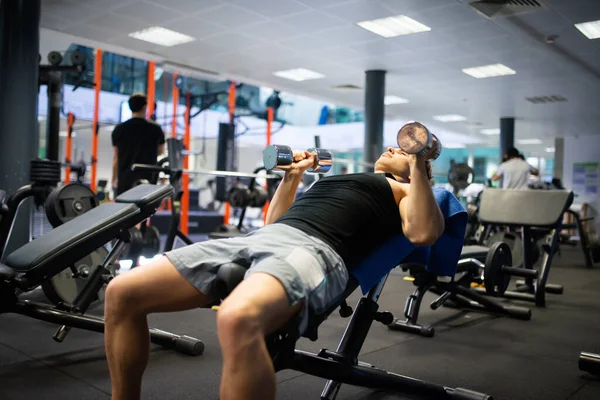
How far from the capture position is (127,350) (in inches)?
52.9

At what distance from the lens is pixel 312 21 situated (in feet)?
17.8

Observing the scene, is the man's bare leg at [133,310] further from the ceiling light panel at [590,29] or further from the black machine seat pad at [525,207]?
the ceiling light panel at [590,29]

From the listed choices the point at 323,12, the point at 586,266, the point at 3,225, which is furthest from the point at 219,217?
the point at 3,225

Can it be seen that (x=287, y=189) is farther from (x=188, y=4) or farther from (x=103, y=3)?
(x=103, y=3)

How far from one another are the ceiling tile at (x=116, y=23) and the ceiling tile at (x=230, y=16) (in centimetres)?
80

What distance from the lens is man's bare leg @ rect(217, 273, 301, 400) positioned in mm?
1101

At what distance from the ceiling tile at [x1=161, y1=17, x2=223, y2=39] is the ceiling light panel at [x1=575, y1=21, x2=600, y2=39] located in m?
3.68

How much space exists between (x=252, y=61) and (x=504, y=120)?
19.5 ft

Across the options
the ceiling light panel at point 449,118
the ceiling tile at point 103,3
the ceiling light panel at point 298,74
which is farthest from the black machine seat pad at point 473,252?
the ceiling light panel at point 449,118

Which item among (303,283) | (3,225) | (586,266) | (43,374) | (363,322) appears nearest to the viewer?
(303,283)

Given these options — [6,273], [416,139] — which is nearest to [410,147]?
[416,139]

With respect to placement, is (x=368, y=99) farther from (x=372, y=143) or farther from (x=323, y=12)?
(x=323, y=12)

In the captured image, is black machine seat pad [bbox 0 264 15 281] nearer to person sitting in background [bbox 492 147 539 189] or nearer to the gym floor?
the gym floor

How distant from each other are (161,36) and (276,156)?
5.14 m
